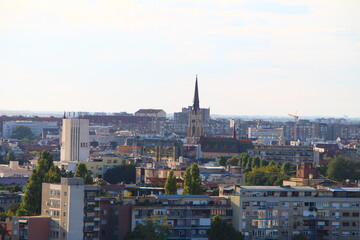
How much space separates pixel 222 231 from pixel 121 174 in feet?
134

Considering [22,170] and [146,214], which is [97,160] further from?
[146,214]

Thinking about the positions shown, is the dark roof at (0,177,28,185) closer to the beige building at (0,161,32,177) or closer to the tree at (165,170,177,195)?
the beige building at (0,161,32,177)

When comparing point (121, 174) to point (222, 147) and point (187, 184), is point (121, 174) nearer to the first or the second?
point (187, 184)

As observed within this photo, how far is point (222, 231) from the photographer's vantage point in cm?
6278

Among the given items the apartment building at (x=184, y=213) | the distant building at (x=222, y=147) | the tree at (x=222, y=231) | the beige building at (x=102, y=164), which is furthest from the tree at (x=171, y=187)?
the distant building at (x=222, y=147)

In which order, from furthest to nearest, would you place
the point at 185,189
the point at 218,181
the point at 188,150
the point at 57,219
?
the point at 188,150 < the point at 218,181 < the point at 185,189 < the point at 57,219

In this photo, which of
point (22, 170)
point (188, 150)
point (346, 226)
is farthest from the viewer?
point (188, 150)

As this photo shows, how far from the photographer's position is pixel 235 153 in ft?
525

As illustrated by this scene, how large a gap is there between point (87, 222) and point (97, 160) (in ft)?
157

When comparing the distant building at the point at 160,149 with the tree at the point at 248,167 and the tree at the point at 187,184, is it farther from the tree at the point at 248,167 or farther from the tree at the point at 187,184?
the tree at the point at 187,184

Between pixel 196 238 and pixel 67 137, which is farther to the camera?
pixel 67 137

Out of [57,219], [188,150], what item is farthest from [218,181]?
[188,150]

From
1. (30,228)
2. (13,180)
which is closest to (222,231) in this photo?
(30,228)

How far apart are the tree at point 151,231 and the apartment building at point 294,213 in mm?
4426
